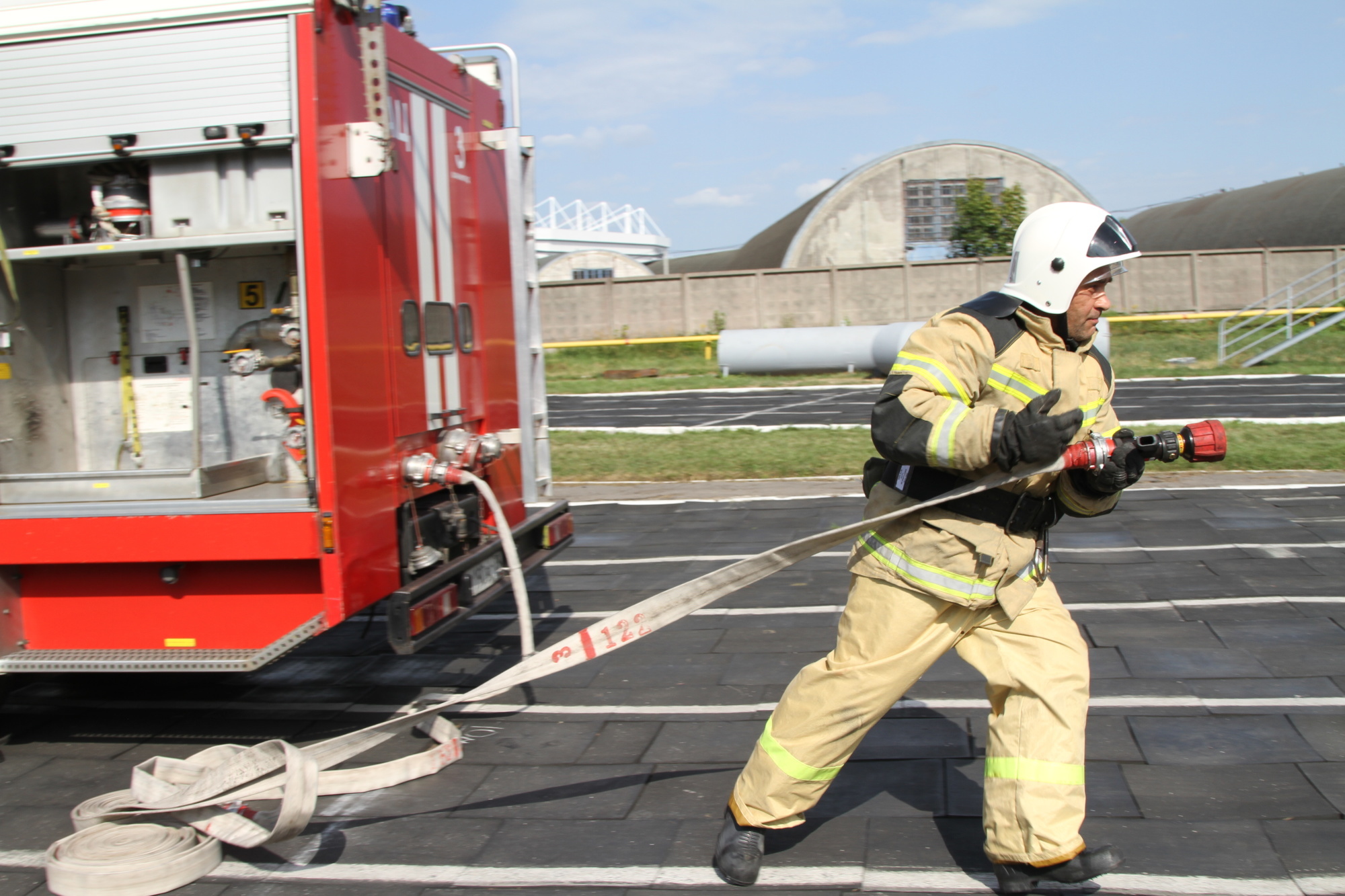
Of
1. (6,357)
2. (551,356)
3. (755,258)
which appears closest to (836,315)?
(551,356)

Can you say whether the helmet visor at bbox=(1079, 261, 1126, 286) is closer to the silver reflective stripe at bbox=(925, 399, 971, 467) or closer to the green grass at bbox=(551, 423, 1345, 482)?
the silver reflective stripe at bbox=(925, 399, 971, 467)

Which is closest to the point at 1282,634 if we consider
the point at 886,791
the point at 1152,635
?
Result: the point at 1152,635

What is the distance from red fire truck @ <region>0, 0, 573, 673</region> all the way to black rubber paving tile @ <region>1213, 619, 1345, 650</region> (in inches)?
147

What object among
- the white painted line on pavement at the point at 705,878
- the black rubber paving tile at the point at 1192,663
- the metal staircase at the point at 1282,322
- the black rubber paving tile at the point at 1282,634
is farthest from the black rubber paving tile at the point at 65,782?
the metal staircase at the point at 1282,322

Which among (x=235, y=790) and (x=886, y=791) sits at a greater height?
(x=235, y=790)

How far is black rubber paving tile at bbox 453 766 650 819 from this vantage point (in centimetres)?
420

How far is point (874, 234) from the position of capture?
144 feet

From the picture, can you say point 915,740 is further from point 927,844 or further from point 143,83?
point 143,83

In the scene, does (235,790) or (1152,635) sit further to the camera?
(1152,635)

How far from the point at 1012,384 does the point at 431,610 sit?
2720 millimetres

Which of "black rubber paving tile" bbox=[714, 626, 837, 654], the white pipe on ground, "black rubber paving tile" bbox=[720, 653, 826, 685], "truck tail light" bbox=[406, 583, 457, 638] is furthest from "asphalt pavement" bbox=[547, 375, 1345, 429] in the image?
"truck tail light" bbox=[406, 583, 457, 638]

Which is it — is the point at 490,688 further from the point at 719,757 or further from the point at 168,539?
the point at 168,539

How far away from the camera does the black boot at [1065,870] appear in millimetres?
3201

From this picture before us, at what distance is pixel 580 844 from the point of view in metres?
3.91
